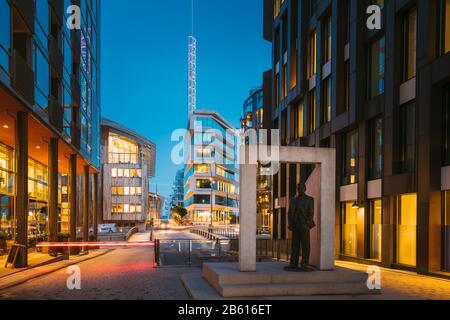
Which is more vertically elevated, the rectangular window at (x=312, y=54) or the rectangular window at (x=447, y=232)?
the rectangular window at (x=312, y=54)

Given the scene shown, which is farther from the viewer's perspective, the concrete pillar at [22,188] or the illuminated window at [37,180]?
the illuminated window at [37,180]

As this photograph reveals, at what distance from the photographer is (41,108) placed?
2248 cm

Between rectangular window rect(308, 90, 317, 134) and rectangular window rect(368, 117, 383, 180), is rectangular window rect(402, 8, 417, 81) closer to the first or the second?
rectangular window rect(368, 117, 383, 180)

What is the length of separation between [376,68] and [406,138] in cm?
492

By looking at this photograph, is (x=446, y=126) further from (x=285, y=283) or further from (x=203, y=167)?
(x=203, y=167)

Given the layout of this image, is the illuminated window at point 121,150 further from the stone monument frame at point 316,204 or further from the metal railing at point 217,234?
the stone monument frame at point 316,204

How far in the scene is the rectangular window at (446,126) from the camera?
1745 cm

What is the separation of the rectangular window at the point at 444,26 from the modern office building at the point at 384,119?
0.13 ft

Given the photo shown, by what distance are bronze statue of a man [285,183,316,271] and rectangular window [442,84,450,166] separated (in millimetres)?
6886

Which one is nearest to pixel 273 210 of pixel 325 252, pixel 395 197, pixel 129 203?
pixel 395 197

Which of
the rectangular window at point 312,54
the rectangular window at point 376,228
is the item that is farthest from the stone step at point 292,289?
the rectangular window at point 312,54

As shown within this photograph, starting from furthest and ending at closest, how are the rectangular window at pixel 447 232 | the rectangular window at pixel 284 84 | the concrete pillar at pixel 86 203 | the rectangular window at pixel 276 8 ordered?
the rectangular window at pixel 276 8 < the rectangular window at pixel 284 84 < the concrete pillar at pixel 86 203 < the rectangular window at pixel 447 232

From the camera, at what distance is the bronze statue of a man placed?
13.8m

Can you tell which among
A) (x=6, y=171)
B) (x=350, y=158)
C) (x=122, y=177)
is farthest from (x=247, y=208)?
(x=122, y=177)
